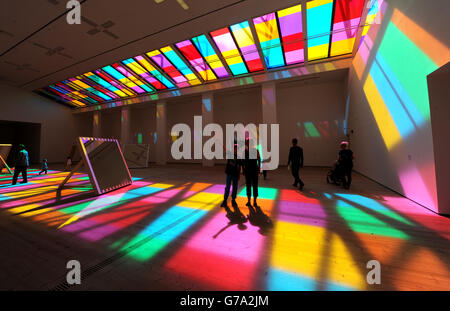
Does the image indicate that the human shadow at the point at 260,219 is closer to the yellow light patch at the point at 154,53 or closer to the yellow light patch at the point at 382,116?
the yellow light patch at the point at 382,116

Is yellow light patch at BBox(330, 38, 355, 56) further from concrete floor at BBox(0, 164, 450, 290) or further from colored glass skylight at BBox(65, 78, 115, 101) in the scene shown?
colored glass skylight at BBox(65, 78, 115, 101)

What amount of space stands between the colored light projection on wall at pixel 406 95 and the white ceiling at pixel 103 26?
388cm

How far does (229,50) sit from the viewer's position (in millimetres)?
9242

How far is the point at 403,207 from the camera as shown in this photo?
3.45m

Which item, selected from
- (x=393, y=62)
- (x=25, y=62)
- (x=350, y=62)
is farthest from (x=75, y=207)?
(x=25, y=62)

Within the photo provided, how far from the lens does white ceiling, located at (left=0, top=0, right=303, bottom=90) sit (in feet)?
21.1

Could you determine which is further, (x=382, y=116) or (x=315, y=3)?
(x=315, y=3)

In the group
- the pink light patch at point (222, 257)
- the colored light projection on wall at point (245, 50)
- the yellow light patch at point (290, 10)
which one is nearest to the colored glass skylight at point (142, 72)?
the colored light projection on wall at point (245, 50)

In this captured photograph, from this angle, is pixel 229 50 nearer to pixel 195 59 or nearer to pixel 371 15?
pixel 195 59

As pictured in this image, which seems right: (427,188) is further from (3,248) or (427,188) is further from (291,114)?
(291,114)

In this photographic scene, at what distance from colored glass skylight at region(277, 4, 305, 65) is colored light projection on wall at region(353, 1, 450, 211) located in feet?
9.61

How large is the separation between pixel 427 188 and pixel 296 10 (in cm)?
763

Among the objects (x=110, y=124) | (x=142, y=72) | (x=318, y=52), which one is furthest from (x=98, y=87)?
(x=318, y=52)

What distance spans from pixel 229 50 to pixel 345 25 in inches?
213
